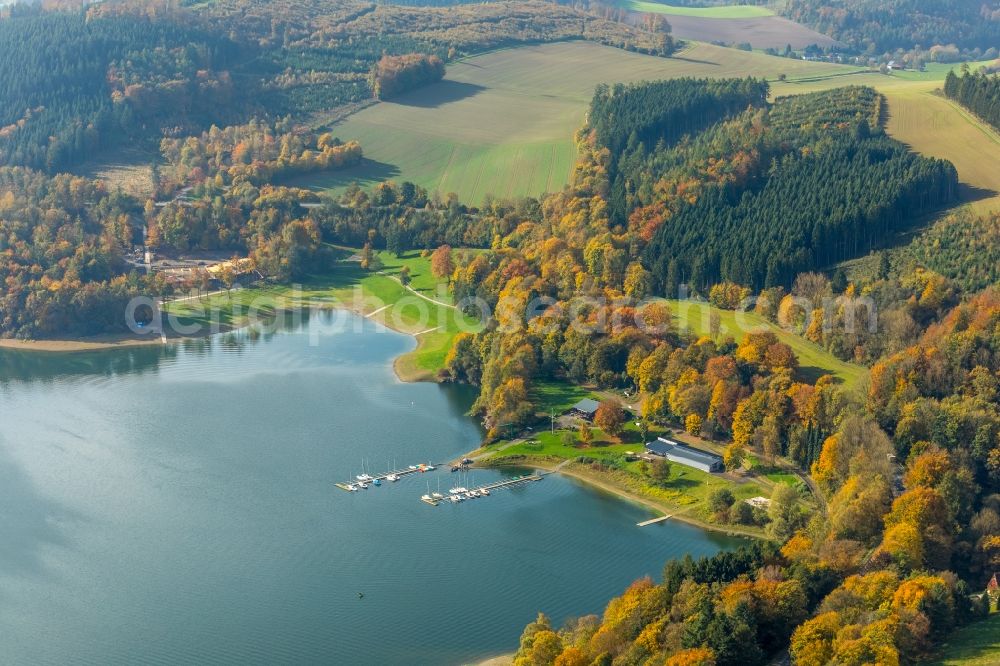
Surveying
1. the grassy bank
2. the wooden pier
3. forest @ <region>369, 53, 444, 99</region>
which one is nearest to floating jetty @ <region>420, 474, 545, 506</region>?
the wooden pier

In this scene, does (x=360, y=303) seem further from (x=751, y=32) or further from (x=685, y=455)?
(x=751, y=32)

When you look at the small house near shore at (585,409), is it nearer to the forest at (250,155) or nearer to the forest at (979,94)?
the forest at (979,94)

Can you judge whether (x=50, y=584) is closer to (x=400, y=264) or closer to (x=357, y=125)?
(x=400, y=264)

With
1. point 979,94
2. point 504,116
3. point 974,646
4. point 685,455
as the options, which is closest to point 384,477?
point 685,455

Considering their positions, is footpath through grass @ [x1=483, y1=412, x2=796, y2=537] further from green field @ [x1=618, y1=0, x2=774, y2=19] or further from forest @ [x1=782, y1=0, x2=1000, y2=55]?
green field @ [x1=618, y1=0, x2=774, y2=19]

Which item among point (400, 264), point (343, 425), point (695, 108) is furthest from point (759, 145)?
point (343, 425)

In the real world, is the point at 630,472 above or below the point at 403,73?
below

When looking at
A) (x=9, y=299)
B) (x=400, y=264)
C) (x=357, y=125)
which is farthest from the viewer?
(x=357, y=125)
